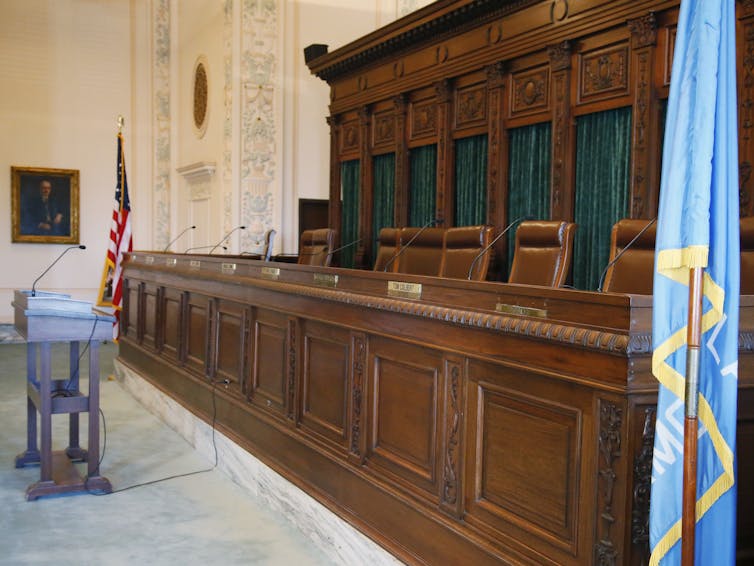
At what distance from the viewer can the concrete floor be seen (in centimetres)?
301

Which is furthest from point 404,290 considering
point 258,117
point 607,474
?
point 258,117

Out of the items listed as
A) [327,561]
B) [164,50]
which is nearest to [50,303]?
[327,561]

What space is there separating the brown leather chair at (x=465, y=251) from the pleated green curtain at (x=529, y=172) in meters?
0.75

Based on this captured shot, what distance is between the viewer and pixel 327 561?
2.97 m

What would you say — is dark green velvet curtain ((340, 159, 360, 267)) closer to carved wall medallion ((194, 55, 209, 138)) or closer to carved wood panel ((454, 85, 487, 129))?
carved wood panel ((454, 85, 487, 129))

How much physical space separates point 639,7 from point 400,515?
336 centimetres

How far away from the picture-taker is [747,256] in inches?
119

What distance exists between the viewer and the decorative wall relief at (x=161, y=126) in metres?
11.0

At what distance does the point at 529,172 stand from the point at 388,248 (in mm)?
1129

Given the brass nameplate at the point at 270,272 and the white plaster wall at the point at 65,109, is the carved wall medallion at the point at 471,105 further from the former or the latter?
the white plaster wall at the point at 65,109

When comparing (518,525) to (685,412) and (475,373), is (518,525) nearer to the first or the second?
(475,373)

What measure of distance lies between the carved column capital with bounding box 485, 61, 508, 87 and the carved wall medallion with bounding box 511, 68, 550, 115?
97mm

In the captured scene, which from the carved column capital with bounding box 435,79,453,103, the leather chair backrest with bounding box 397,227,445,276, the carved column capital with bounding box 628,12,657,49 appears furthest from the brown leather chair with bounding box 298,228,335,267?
the carved column capital with bounding box 628,12,657,49

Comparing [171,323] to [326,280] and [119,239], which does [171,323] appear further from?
[326,280]
